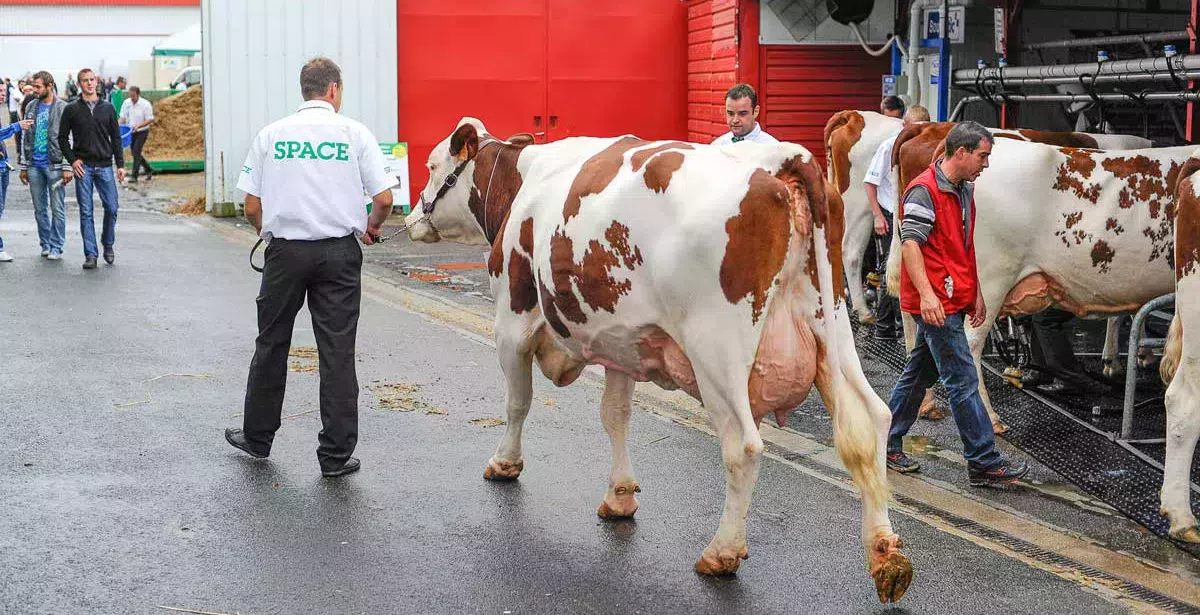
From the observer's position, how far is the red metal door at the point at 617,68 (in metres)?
21.0

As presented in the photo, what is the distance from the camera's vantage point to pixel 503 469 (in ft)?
22.9

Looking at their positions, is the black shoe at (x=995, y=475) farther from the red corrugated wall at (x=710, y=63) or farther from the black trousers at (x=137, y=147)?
the black trousers at (x=137, y=147)

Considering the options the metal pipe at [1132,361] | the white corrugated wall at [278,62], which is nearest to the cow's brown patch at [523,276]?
the metal pipe at [1132,361]

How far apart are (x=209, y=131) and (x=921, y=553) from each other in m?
16.1

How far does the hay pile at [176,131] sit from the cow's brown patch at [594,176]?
2667 centimetres

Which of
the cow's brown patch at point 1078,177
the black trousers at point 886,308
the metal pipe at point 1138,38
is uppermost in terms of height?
the metal pipe at point 1138,38

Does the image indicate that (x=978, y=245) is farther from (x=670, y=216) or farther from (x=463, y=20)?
(x=463, y=20)

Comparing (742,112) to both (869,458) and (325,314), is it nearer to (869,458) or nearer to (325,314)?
(325,314)

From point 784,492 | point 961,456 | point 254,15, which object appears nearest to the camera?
point 784,492

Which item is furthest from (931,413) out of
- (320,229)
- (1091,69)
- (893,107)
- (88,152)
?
(88,152)

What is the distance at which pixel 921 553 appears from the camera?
5871mm

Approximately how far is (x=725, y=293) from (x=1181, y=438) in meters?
2.48

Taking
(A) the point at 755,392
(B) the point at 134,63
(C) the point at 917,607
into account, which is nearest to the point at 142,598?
(A) the point at 755,392

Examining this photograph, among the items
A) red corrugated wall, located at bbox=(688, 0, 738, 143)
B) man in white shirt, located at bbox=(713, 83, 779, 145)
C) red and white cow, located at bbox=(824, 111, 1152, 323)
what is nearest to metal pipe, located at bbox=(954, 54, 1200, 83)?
red and white cow, located at bbox=(824, 111, 1152, 323)
